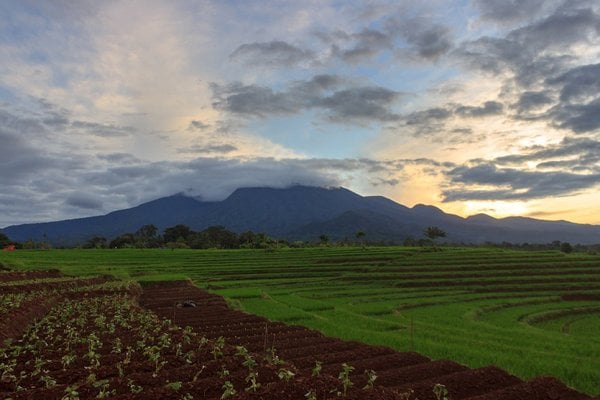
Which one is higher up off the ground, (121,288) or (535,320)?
(121,288)

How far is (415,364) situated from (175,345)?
20.3 ft

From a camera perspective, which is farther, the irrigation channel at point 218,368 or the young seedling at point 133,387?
the irrigation channel at point 218,368

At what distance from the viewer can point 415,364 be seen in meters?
11.2

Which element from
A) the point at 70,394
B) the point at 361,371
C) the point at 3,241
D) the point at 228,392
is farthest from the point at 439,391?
the point at 3,241

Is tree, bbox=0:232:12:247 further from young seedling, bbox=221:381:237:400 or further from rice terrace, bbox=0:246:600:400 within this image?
young seedling, bbox=221:381:237:400

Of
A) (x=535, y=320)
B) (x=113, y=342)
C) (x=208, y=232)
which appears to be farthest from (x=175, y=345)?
(x=208, y=232)

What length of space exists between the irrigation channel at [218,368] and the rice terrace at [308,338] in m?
0.04

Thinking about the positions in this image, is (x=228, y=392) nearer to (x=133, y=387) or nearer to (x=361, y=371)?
(x=133, y=387)

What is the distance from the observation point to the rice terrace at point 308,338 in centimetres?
851

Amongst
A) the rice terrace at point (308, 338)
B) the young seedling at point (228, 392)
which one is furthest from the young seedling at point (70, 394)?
the young seedling at point (228, 392)

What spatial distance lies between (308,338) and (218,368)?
5.60 metres

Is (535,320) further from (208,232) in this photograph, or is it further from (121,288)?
(208,232)

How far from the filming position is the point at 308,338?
14.6 meters

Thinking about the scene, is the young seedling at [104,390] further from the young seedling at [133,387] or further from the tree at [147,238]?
the tree at [147,238]
